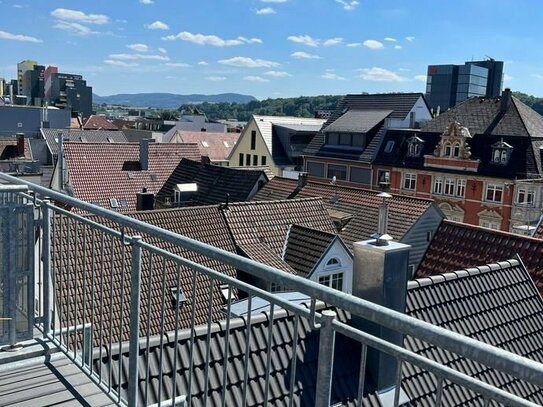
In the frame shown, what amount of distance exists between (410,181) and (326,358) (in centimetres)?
3754

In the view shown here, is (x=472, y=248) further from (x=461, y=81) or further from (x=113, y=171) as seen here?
(x=461, y=81)

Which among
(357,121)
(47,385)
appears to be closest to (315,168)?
(357,121)

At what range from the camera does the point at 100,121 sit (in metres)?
80.9

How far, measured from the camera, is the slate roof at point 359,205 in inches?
802

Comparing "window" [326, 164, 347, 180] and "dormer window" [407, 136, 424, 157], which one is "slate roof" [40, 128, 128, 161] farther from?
"dormer window" [407, 136, 424, 157]

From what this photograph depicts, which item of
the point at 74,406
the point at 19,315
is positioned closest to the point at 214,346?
the point at 19,315

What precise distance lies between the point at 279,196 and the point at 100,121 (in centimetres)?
6255

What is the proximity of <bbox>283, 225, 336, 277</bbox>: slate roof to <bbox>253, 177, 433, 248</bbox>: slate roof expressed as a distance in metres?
2.91

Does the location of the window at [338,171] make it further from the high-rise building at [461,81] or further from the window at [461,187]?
the high-rise building at [461,81]

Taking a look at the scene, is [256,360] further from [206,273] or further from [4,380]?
[206,273]

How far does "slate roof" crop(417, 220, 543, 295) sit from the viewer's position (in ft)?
41.4

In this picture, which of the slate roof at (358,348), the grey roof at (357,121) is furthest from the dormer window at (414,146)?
the slate roof at (358,348)

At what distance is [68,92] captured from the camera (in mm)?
123062

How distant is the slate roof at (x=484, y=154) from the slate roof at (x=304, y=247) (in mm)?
20076
